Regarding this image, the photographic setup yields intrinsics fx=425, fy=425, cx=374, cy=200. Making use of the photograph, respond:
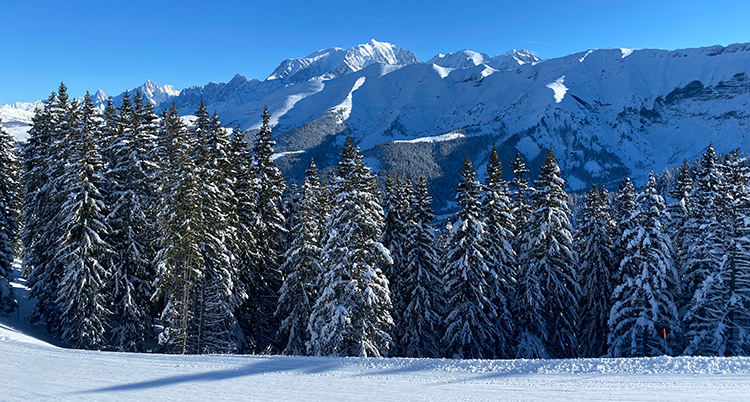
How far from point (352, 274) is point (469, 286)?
25.3 feet

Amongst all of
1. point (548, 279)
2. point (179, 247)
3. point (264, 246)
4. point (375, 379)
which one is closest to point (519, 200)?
point (548, 279)

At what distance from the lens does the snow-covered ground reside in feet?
35.4

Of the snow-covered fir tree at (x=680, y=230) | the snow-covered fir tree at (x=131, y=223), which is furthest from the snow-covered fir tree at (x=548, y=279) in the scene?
the snow-covered fir tree at (x=131, y=223)

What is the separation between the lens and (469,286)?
25.7 m

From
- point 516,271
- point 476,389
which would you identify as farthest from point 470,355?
point 476,389

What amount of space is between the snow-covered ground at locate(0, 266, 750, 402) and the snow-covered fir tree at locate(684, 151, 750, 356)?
1268cm

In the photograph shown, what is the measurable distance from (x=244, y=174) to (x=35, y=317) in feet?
52.5

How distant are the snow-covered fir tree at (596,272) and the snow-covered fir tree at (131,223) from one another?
27008mm

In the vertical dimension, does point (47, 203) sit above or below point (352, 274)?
above

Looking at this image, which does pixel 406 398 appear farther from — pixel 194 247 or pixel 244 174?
pixel 244 174

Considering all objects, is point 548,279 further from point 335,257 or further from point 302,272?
point 302,272

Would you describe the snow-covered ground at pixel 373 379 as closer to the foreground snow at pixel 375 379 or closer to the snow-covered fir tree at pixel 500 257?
the foreground snow at pixel 375 379

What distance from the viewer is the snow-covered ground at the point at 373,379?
10805 millimetres

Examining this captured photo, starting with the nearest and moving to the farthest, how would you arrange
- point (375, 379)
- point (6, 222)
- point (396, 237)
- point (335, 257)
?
1. point (375, 379)
2. point (335, 257)
3. point (6, 222)
4. point (396, 237)
